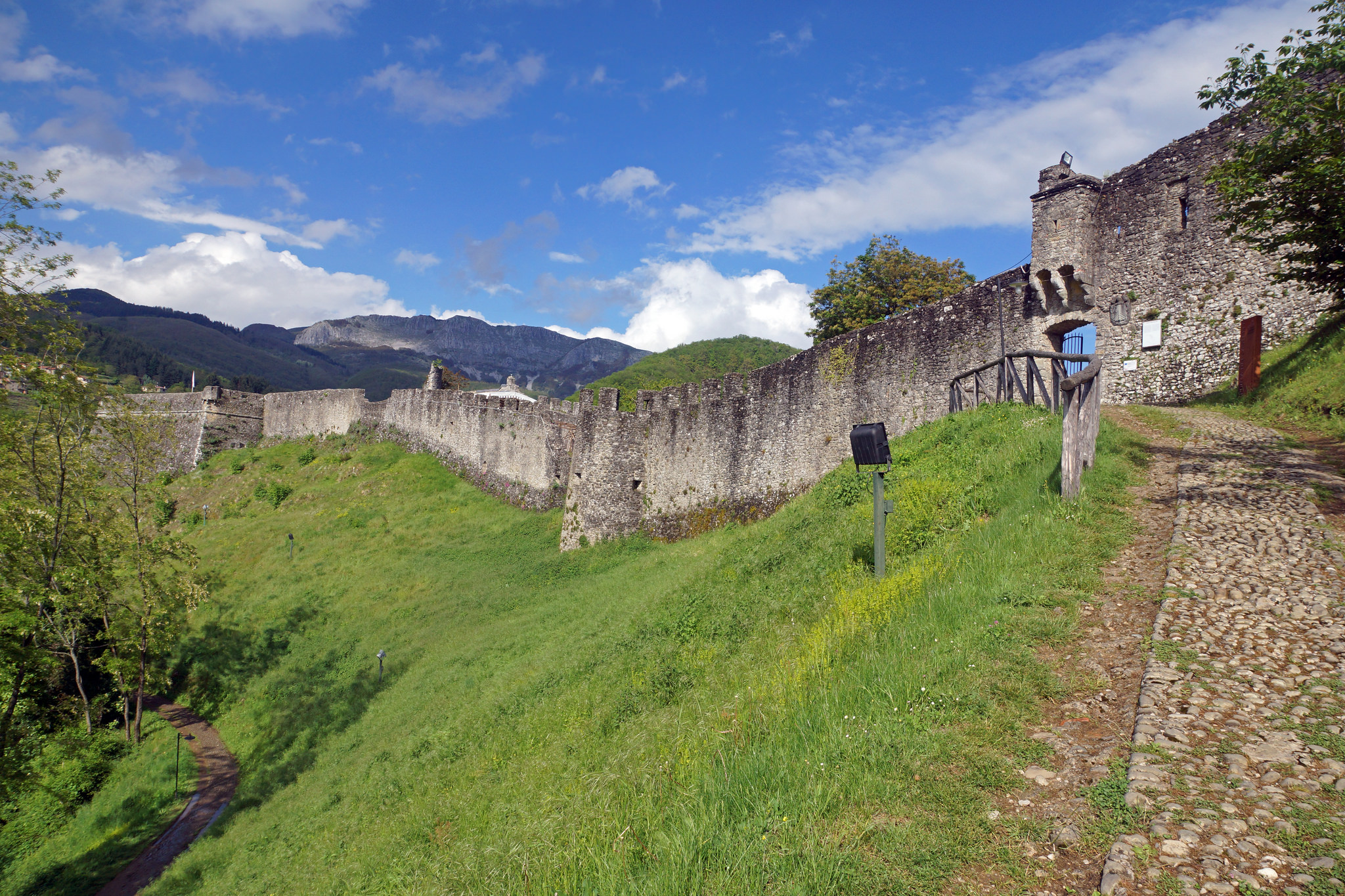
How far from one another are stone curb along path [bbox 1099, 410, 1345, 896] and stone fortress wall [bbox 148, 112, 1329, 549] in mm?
7940

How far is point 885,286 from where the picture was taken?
28.8 m

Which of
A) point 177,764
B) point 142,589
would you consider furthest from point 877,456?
point 142,589

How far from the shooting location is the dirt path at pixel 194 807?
11492mm

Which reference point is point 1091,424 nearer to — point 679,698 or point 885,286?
point 679,698

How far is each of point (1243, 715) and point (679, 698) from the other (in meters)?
5.03

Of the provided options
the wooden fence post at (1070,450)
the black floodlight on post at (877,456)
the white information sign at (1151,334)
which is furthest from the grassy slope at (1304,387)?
the black floodlight on post at (877,456)

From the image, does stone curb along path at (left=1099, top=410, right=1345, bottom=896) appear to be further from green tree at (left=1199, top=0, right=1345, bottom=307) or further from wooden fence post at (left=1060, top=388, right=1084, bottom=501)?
green tree at (left=1199, top=0, right=1345, bottom=307)

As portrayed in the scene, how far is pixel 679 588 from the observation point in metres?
12.3

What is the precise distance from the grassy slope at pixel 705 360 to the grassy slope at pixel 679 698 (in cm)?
4996

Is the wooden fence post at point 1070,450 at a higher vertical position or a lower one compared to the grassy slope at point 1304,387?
lower

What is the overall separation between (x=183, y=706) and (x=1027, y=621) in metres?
21.5

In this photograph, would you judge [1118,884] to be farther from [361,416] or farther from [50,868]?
[361,416]

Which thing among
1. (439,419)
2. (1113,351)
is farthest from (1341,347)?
(439,419)

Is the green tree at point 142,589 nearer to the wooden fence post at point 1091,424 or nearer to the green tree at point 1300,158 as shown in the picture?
the wooden fence post at point 1091,424
